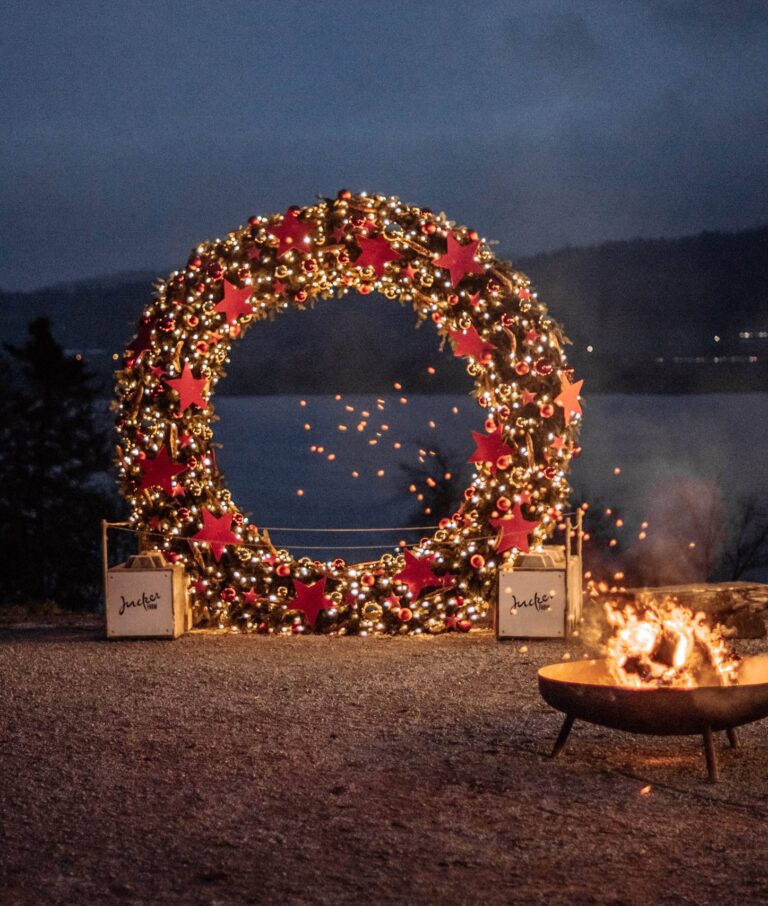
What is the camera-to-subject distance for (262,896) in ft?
15.9

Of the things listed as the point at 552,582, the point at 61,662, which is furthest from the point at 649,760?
the point at 61,662

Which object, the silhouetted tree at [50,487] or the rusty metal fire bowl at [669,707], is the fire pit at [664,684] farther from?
the silhouetted tree at [50,487]

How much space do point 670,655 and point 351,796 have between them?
1.75 meters

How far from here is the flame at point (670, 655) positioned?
658cm

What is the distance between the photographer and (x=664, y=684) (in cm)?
656

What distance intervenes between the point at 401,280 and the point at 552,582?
9.10ft

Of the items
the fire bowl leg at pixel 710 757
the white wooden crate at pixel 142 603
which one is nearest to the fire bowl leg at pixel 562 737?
the fire bowl leg at pixel 710 757

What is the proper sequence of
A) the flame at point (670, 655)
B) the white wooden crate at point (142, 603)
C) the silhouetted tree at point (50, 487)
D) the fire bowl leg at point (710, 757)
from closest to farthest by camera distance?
the fire bowl leg at point (710, 757) → the flame at point (670, 655) → the white wooden crate at point (142, 603) → the silhouetted tree at point (50, 487)

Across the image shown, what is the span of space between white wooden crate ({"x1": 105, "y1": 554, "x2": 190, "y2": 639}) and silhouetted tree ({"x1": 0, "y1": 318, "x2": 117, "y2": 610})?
16399mm

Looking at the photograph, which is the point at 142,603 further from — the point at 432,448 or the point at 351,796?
the point at 432,448

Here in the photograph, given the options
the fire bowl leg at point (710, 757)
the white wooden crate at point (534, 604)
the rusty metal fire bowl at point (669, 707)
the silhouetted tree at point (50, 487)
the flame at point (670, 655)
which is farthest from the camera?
the silhouetted tree at point (50, 487)

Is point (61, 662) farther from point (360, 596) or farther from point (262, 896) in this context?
point (262, 896)

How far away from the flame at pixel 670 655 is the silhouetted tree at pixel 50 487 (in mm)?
21128

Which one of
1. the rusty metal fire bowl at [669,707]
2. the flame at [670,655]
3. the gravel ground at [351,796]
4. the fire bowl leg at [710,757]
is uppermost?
the flame at [670,655]
